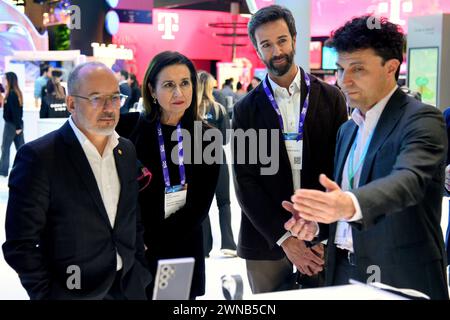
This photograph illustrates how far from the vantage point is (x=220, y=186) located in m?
6.64

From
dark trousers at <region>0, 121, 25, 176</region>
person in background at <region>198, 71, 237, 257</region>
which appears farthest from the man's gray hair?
dark trousers at <region>0, 121, 25, 176</region>

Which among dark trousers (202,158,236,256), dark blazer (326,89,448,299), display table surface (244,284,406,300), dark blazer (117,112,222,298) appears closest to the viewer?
display table surface (244,284,406,300)

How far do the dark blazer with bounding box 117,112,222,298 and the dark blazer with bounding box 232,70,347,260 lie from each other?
20 cm

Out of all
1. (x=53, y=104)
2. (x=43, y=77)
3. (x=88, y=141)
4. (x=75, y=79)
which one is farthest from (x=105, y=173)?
(x=43, y=77)

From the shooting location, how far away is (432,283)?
2180 millimetres

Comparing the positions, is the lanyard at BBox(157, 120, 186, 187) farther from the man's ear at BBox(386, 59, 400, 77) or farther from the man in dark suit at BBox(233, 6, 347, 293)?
the man's ear at BBox(386, 59, 400, 77)

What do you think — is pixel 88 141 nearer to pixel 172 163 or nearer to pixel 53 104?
pixel 172 163

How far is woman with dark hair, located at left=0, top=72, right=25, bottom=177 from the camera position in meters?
11.3

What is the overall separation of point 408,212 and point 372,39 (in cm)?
63

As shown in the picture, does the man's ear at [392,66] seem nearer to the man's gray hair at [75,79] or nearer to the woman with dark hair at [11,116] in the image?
the man's gray hair at [75,79]

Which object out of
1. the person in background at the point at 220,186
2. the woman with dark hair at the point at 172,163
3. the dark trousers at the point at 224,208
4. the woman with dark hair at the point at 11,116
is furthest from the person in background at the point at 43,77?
the woman with dark hair at the point at 172,163

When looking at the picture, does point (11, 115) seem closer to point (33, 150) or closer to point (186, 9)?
point (33, 150)

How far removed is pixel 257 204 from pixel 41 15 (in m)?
25.3

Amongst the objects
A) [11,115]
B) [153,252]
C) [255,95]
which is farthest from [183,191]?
[11,115]
